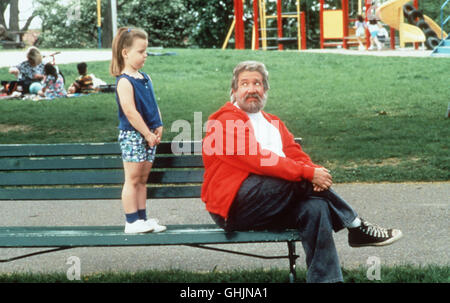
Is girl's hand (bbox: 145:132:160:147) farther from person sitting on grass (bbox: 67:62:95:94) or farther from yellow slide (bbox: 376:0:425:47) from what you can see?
yellow slide (bbox: 376:0:425:47)

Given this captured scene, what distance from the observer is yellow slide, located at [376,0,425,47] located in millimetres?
25141

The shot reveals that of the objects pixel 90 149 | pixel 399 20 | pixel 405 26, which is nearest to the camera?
pixel 90 149

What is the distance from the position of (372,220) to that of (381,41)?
20673 mm

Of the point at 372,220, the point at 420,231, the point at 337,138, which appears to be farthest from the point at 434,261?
the point at 337,138

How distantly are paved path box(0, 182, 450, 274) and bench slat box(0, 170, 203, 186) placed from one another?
57 cm

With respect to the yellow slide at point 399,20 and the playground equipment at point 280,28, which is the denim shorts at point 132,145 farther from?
the yellow slide at point 399,20

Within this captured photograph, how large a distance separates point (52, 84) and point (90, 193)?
9397 mm

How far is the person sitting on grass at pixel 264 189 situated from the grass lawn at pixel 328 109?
334 centimetres

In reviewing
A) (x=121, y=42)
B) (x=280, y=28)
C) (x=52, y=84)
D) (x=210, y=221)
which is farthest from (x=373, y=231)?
(x=280, y=28)

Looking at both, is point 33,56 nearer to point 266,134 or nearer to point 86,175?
point 86,175

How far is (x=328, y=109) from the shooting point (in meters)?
11.5

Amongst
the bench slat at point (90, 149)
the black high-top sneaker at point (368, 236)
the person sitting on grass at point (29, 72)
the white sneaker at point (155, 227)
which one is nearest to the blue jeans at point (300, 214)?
the black high-top sneaker at point (368, 236)

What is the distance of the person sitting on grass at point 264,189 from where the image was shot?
3.78 m

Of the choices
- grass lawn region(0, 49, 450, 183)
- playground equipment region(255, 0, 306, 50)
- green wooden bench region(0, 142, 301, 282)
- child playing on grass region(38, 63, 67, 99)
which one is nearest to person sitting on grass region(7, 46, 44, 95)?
child playing on grass region(38, 63, 67, 99)
